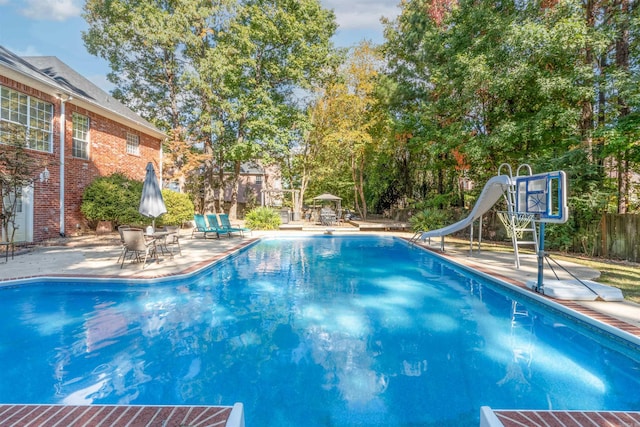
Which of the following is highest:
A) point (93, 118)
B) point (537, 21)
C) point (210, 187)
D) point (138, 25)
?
point (138, 25)

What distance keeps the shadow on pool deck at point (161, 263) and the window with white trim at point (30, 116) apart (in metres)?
3.48

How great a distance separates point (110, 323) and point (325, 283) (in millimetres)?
3965

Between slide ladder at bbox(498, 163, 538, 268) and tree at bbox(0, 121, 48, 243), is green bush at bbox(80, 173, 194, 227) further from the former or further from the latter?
slide ladder at bbox(498, 163, 538, 268)

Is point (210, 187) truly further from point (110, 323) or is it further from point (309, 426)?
point (309, 426)

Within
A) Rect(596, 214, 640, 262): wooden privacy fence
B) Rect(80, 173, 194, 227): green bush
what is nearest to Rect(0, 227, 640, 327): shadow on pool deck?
Rect(80, 173, 194, 227): green bush

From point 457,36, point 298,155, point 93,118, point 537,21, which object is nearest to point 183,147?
point 93,118

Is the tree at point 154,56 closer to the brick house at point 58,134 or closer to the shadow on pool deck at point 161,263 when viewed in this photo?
the brick house at point 58,134

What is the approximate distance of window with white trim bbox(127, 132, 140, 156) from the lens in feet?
50.8

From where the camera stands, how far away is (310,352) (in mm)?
3846

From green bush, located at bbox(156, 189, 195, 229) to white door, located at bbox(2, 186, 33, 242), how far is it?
488cm

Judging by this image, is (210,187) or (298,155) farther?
(298,155)

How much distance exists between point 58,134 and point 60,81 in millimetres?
2343

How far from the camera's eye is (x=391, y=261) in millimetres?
9609

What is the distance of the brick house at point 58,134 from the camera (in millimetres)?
10133
